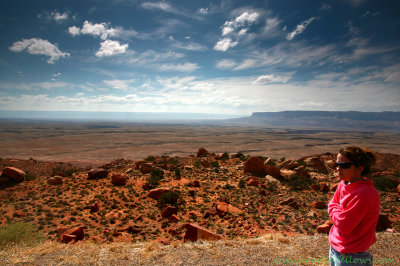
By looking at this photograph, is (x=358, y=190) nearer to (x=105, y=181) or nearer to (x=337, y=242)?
(x=337, y=242)

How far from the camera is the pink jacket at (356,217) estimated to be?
7.72 ft

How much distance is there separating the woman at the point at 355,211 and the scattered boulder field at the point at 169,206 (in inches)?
194

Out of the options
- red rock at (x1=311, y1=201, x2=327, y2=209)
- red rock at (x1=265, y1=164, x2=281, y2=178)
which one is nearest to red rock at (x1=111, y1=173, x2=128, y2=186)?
red rock at (x1=311, y1=201, x2=327, y2=209)

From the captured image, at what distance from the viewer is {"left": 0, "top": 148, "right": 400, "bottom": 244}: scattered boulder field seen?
8492mm

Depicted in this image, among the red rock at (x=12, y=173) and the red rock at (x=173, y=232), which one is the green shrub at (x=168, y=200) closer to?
the red rock at (x=173, y=232)

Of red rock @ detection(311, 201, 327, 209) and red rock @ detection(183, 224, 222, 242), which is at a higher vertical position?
red rock @ detection(183, 224, 222, 242)

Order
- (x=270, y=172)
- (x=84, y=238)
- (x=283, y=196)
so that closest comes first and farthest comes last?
(x=84, y=238)
(x=283, y=196)
(x=270, y=172)

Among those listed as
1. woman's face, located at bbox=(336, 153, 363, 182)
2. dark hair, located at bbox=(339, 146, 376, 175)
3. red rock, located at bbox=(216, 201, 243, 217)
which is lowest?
red rock, located at bbox=(216, 201, 243, 217)

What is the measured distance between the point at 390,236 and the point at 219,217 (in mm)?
6720

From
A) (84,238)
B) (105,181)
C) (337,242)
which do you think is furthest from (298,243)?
(105,181)

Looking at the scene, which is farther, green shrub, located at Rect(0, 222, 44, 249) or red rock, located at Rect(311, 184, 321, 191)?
red rock, located at Rect(311, 184, 321, 191)

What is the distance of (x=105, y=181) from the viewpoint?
15.4 m

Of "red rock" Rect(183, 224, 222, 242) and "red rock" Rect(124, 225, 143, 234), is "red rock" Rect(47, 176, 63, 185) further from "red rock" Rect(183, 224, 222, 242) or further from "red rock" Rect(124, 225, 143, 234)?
"red rock" Rect(183, 224, 222, 242)

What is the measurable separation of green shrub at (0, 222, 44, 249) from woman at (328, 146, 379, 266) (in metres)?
9.21
